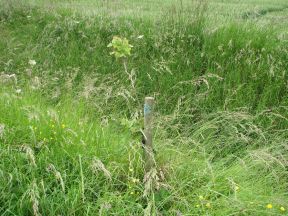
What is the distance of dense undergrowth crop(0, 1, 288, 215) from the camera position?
8.62 feet

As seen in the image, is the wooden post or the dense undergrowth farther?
the wooden post

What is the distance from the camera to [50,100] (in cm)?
405

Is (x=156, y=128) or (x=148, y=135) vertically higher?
(x=148, y=135)

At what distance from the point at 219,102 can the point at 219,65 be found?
415mm

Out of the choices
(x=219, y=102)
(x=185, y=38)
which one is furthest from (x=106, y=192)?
(x=185, y=38)

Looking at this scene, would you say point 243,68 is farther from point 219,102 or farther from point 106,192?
point 106,192

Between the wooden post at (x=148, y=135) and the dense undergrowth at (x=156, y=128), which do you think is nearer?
the dense undergrowth at (x=156, y=128)

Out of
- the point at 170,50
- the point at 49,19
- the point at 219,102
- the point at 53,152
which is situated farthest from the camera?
the point at 49,19

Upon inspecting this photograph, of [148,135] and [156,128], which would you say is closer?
[148,135]

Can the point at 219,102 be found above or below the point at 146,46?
below

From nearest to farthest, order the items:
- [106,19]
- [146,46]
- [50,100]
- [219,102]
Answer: [50,100] → [219,102] → [146,46] → [106,19]

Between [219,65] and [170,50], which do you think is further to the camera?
[170,50]

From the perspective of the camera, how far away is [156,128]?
3.48 metres

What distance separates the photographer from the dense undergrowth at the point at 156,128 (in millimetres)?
2627
